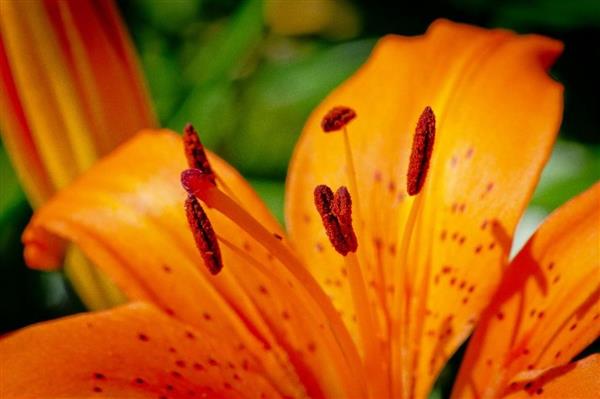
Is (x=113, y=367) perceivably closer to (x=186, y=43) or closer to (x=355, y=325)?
(x=355, y=325)

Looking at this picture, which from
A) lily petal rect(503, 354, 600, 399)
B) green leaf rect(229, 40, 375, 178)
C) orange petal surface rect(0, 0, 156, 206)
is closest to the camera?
lily petal rect(503, 354, 600, 399)

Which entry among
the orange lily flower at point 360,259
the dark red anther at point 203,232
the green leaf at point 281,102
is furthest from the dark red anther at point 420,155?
the green leaf at point 281,102

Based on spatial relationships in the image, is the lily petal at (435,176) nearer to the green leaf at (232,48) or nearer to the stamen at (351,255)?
the stamen at (351,255)

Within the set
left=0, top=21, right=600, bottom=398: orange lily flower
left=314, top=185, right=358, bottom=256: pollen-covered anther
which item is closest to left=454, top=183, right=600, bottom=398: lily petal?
left=0, top=21, right=600, bottom=398: orange lily flower

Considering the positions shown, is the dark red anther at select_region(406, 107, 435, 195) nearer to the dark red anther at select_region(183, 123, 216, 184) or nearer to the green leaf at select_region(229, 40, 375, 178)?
the dark red anther at select_region(183, 123, 216, 184)

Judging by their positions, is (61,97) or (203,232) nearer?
(203,232)

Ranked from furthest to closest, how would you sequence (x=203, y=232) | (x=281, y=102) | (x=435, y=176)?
(x=281, y=102), (x=435, y=176), (x=203, y=232)

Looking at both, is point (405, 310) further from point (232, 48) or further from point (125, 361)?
point (232, 48)

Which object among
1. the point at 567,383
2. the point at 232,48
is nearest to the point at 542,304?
the point at 567,383
